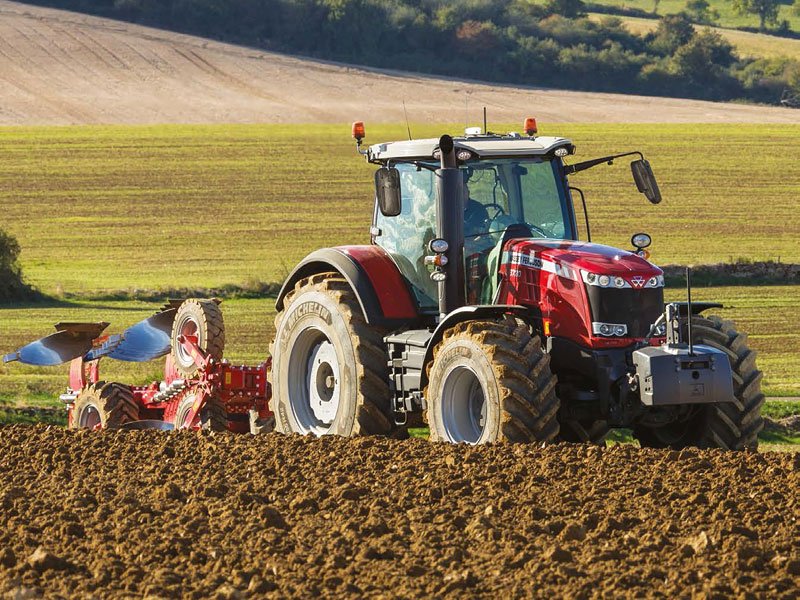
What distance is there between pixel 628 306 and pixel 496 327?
0.88 meters

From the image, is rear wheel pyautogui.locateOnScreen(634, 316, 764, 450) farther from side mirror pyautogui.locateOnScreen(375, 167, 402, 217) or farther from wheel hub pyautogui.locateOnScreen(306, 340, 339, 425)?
wheel hub pyautogui.locateOnScreen(306, 340, 339, 425)

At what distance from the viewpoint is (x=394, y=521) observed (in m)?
7.00

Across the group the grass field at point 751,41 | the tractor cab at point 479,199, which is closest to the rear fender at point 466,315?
the tractor cab at point 479,199

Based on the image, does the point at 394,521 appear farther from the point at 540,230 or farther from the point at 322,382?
the point at 322,382

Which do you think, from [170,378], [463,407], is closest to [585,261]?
[463,407]

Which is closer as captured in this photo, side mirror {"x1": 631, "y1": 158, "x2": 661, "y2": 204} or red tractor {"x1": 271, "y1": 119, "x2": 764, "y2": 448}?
red tractor {"x1": 271, "y1": 119, "x2": 764, "y2": 448}

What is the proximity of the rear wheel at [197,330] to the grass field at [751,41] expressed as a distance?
5744 cm

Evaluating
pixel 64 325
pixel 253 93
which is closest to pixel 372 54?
pixel 253 93

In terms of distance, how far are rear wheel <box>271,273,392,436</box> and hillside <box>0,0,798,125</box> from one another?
35.8 meters

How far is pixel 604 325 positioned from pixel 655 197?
3.52 feet

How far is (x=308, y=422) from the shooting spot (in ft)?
35.0

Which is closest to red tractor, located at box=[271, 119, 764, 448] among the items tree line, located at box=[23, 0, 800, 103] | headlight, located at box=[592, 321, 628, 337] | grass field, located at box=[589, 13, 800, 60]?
headlight, located at box=[592, 321, 628, 337]

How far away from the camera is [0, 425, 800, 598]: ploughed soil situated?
235 inches

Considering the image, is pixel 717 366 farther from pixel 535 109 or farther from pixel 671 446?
pixel 535 109
